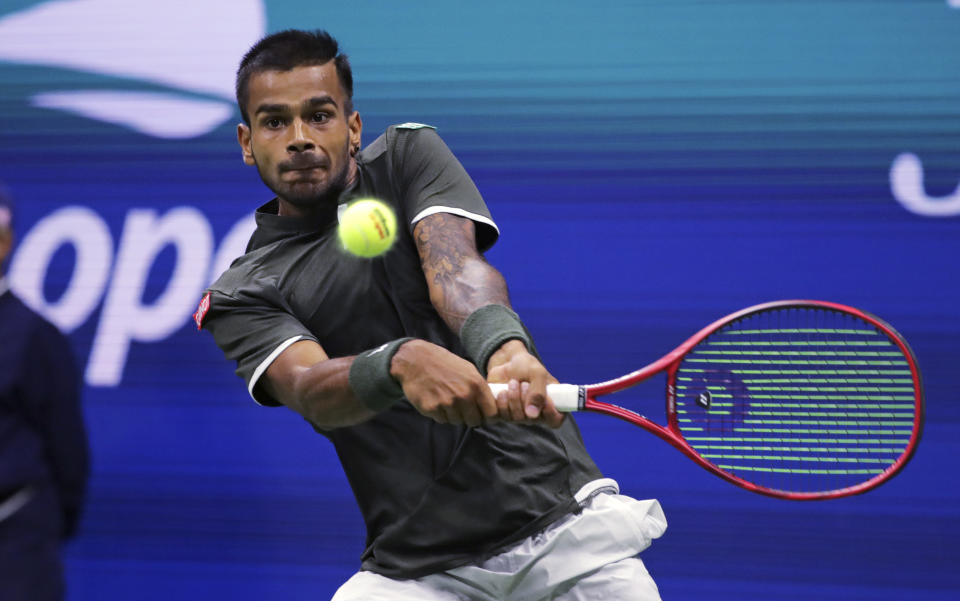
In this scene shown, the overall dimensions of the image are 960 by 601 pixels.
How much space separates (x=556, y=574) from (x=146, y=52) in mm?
2306

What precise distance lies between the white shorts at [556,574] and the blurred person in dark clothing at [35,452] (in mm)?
580

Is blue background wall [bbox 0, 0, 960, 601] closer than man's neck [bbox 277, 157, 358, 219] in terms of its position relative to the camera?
No

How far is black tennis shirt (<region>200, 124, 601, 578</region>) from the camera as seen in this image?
224 cm

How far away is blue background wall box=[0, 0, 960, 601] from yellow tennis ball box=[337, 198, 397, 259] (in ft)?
3.85

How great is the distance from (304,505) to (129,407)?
63 centimetres

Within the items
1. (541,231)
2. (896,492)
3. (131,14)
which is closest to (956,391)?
(896,492)

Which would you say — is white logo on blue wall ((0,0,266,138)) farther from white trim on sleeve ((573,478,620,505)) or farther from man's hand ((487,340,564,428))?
man's hand ((487,340,564,428))

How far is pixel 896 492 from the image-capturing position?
316cm

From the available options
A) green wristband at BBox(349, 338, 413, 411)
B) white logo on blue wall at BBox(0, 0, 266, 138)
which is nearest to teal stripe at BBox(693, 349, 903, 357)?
green wristband at BBox(349, 338, 413, 411)

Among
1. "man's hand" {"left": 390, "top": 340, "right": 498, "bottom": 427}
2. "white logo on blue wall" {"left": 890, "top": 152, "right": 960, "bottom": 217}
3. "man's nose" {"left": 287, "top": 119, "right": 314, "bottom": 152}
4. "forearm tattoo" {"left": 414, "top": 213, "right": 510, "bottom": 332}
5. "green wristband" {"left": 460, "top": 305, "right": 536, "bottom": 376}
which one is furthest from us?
"white logo on blue wall" {"left": 890, "top": 152, "right": 960, "bottom": 217}

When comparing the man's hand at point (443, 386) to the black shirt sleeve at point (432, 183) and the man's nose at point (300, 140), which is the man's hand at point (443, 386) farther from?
the man's nose at point (300, 140)

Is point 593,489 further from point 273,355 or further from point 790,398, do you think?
point 273,355

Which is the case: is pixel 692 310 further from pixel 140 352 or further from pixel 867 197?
pixel 140 352

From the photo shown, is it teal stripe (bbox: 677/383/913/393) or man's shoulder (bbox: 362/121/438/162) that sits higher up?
man's shoulder (bbox: 362/121/438/162)
